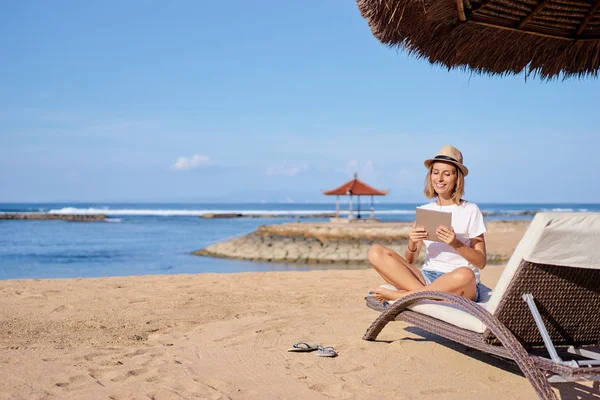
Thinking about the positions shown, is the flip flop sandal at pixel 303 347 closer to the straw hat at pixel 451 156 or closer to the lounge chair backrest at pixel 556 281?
the lounge chair backrest at pixel 556 281

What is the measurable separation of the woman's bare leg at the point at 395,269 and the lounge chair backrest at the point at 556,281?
105 centimetres

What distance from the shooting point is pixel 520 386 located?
3334mm

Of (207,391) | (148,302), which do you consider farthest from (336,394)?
(148,302)

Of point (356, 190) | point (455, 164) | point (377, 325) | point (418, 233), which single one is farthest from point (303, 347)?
point (356, 190)

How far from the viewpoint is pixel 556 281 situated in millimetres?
2850

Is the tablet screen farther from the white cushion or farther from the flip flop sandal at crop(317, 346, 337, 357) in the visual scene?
the flip flop sandal at crop(317, 346, 337, 357)

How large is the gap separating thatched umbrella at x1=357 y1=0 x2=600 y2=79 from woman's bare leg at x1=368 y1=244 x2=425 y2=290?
1826 mm

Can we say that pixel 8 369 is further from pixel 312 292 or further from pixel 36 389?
pixel 312 292

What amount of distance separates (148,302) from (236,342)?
6.94ft

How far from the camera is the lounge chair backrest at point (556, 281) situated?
262cm

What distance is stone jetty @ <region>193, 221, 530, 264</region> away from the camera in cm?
1953

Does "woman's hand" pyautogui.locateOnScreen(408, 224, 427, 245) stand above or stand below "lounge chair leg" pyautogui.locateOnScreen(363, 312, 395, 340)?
above

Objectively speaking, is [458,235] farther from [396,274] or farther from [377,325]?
[377,325]

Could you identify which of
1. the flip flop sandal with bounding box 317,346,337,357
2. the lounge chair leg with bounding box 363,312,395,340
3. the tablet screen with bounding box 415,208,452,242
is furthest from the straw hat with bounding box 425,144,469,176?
the flip flop sandal with bounding box 317,346,337,357
